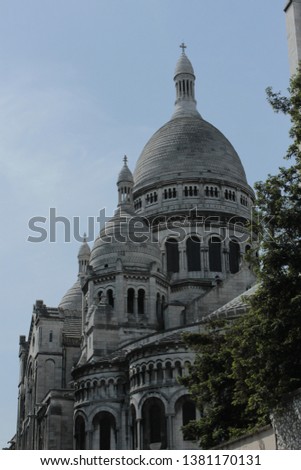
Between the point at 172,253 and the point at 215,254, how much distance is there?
3931mm

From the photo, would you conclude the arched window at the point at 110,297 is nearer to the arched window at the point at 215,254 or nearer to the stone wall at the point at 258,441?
the arched window at the point at 215,254

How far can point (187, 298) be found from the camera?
71188mm

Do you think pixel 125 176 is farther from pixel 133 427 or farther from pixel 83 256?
pixel 133 427

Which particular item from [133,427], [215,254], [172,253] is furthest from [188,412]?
[215,254]

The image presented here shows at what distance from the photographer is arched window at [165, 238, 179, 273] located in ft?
245

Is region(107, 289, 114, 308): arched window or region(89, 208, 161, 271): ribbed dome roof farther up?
region(89, 208, 161, 271): ribbed dome roof

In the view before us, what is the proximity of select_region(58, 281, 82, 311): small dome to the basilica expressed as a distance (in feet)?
0.51

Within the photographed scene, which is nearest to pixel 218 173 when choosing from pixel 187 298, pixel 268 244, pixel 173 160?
pixel 173 160

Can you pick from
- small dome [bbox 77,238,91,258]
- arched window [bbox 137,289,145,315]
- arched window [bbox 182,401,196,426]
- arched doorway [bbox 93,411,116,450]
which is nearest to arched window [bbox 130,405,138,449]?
arched doorway [bbox 93,411,116,450]

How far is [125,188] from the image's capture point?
240 ft

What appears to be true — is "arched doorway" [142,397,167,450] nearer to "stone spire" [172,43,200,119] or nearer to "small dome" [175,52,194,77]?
"stone spire" [172,43,200,119]

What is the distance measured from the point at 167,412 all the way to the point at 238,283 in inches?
714
